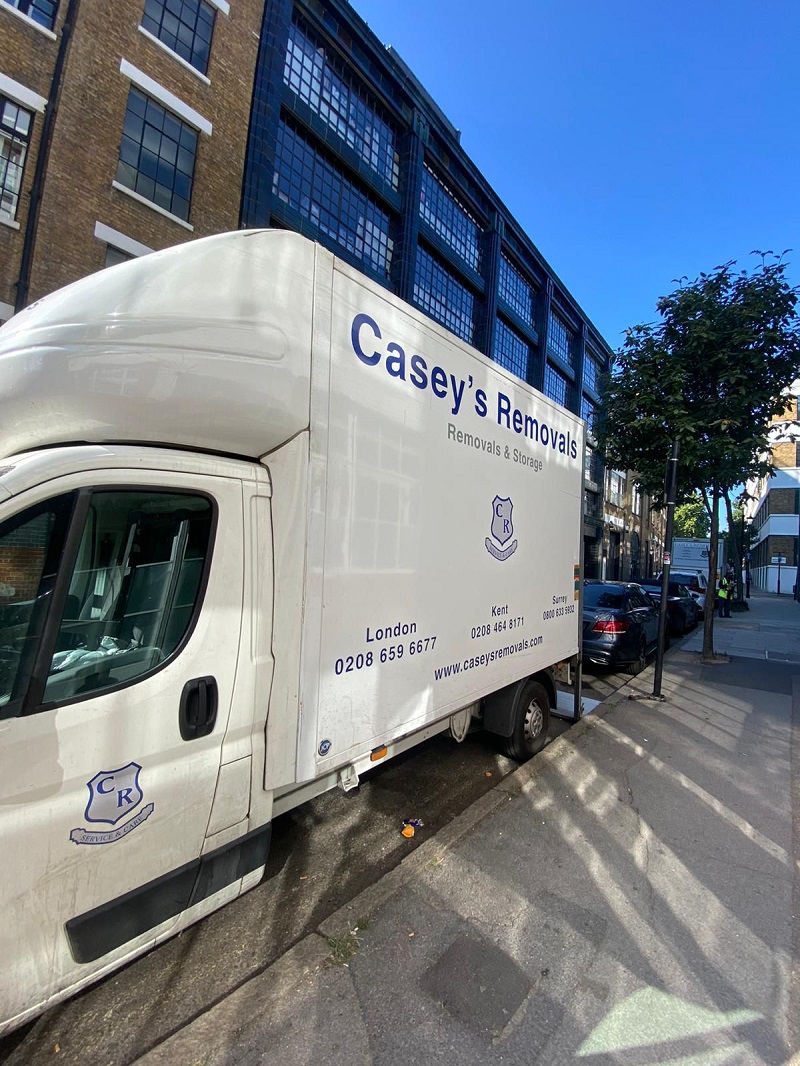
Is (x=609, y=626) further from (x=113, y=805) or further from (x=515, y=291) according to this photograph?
(x=515, y=291)

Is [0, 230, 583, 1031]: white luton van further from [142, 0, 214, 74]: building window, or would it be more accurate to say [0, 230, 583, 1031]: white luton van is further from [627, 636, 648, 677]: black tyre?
[142, 0, 214, 74]: building window

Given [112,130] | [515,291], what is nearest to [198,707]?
[112,130]

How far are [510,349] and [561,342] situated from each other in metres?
7.65

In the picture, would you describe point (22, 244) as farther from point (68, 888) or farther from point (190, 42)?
point (68, 888)

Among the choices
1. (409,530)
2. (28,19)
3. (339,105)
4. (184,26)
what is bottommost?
(409,530)

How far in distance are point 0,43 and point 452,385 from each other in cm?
1256

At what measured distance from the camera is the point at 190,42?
470 inches

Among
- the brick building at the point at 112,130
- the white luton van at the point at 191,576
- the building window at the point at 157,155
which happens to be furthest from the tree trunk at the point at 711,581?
the building window at the point at 157,155

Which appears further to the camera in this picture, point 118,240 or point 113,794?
point 118,240

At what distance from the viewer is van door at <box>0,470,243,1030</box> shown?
164 centimetres

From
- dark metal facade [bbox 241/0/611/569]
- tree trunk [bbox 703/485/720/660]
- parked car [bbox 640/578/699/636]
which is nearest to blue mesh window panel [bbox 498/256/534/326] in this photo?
dark metal facade [bbox 241/0/611/569]

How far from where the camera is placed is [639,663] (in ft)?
29.3

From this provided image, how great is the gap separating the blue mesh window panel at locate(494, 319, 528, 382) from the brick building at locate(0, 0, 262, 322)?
14468 millimetres

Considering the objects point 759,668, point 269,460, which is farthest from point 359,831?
point 759,668
